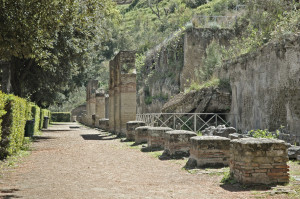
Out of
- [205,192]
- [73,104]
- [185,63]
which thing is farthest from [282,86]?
[73,104]

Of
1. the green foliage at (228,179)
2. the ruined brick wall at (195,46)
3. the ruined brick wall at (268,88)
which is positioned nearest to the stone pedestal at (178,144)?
the ruined brick wall at (268,88)

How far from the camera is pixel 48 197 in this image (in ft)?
19.2

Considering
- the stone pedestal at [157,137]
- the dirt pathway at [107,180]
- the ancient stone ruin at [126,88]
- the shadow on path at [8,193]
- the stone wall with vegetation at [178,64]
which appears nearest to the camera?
the shadow on path at [8,193]

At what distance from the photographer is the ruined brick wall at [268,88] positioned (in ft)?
39.3

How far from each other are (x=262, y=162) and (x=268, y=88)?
773 centimetres

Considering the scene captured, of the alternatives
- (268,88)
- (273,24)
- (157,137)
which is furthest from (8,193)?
(273,24)

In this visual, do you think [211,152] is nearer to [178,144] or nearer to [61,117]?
[178,144]

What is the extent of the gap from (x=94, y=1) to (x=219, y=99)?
28.4ft

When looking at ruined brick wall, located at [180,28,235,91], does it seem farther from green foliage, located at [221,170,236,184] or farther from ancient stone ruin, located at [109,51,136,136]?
green foliage, located at [221,170,236,184]

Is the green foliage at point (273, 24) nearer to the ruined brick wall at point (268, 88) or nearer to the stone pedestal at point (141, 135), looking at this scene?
the ruined brick wall at point (268, 88)

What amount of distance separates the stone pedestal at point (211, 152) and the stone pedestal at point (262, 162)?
76.7 inches

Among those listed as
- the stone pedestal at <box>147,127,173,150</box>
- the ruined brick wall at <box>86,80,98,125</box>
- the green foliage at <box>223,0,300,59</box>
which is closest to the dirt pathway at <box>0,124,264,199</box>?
the stone pedestal at <box>147,127,173,150</box>

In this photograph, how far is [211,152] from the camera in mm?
8648

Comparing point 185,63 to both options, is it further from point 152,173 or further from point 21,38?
point 152,173
